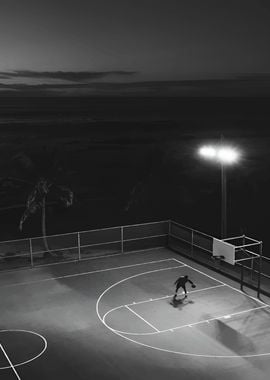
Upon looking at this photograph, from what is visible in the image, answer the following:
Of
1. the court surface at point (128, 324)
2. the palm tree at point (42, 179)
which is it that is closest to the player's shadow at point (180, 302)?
the court surface at point (128, 324)

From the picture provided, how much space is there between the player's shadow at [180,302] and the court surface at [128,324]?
4cm

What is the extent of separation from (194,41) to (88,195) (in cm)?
2569

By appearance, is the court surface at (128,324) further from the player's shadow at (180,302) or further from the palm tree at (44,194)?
the palm tree at (44,194)

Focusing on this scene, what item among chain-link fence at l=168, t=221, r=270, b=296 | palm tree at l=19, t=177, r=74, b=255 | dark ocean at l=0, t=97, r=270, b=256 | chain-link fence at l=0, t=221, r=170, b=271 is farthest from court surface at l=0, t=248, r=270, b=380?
dark ocean at l=0, t=97, r=270, b=256

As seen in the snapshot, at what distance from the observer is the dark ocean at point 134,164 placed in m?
56.1

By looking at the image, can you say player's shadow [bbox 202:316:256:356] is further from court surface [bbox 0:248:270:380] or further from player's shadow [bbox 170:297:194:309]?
player's shadow [bbox 170:297:194:309]

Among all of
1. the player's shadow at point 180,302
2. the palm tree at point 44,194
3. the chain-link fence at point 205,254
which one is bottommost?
the player's shadow at point 180,302

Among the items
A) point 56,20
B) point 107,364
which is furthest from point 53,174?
point 107,364

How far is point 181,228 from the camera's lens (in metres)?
28.4

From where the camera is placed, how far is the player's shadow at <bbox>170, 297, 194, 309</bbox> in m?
21.4

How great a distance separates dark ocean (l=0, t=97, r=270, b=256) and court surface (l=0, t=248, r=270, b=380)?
28.9 metres

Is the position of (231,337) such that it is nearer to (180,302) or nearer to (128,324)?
(180,302)

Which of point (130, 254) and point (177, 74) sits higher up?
point (177, 74)

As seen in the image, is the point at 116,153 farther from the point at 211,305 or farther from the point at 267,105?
the point at 211,305
